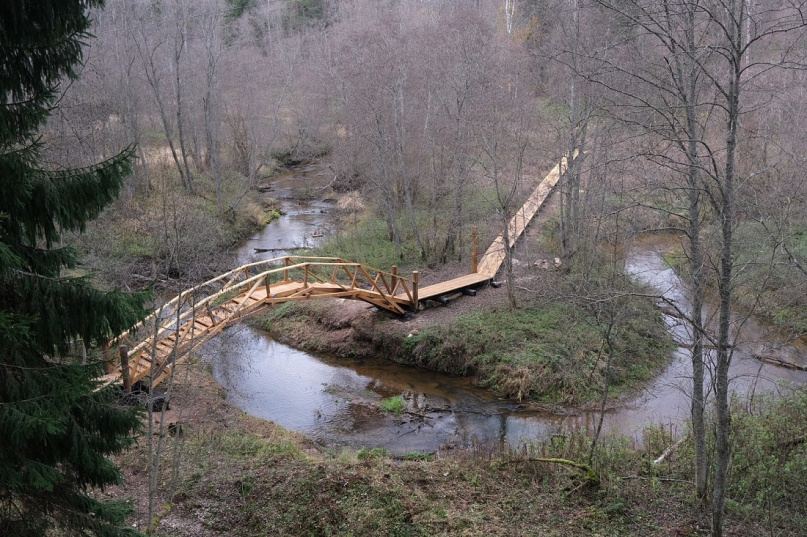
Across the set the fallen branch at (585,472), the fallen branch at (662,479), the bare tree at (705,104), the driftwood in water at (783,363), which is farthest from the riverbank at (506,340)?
the bare tree at (705,104)

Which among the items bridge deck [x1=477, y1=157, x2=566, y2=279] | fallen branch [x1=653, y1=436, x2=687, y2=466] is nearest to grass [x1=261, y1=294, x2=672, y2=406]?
bridge deck [x1=477, y1=157, x2=566, y2=279]

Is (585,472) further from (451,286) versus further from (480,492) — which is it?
(451,286)

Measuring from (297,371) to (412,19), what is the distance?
1626 cm

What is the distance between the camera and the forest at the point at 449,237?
15.9 ft

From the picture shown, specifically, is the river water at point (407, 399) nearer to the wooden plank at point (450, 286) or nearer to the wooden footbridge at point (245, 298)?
the wooden footbridge at point (245, 298)

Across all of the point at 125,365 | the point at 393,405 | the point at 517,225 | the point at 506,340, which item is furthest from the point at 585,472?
the point at 517,225

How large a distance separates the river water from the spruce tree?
23.6 ft

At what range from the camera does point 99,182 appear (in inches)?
187

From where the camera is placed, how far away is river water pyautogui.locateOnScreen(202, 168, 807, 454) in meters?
12.5

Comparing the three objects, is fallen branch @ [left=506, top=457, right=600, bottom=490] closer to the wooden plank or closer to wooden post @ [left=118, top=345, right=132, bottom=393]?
wooden post @ [left=118, top=345, right=132, bottom=393]

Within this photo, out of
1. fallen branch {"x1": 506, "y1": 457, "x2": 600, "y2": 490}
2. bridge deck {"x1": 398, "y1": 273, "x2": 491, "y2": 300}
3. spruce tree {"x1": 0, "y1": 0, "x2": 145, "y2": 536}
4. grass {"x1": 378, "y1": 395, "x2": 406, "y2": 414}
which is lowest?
grass {"x1": 378, "y1": 395, "x2": 406, "y2": 414}

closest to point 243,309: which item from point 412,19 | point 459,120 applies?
point 459,120

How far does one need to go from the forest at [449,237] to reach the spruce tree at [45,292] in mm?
24

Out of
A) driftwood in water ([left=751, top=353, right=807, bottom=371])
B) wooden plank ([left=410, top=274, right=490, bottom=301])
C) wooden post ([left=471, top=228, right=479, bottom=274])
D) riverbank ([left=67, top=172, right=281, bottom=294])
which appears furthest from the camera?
wooden post ([left=471, top=228, right=479, bottom=274])
